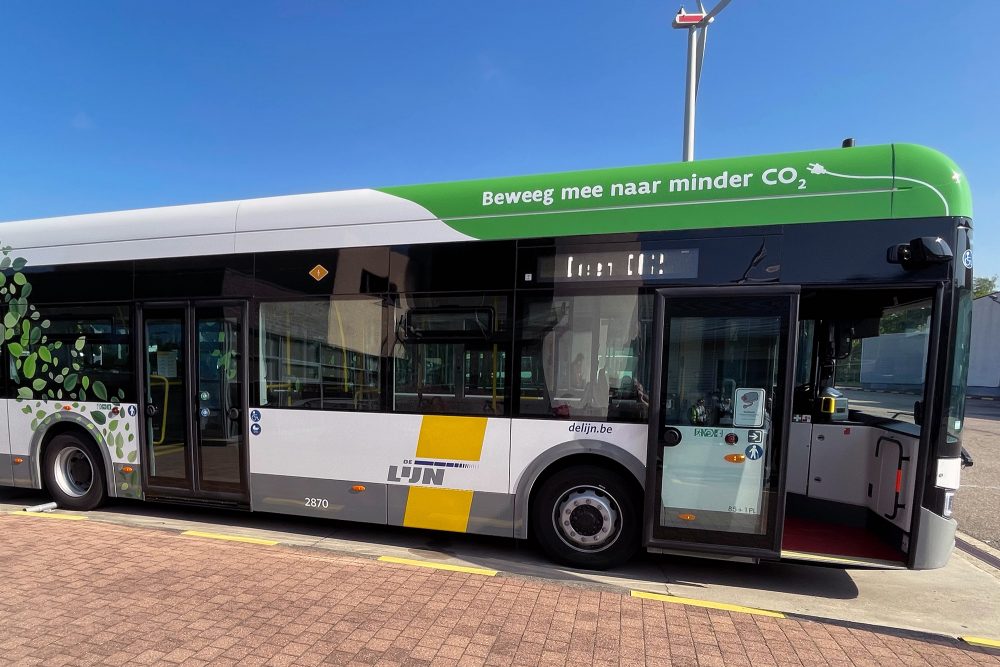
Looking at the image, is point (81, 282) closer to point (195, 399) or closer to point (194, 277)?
point (194, 277)

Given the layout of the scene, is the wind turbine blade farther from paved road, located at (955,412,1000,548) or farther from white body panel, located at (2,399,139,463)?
white body panel, located at (2,399,139,463)

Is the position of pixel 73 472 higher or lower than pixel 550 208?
lower

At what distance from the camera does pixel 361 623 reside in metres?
3.13

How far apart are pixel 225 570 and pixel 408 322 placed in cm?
248

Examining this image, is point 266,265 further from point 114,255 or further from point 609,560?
point 609,560

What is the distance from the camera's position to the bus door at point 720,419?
148 inches

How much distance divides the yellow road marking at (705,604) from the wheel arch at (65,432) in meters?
5.63

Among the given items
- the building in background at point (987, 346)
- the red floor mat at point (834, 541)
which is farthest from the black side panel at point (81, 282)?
the building in background at point (987, 346)

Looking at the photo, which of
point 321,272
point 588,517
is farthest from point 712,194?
point 321,272

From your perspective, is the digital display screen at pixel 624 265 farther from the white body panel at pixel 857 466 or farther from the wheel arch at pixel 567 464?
the white body panel at pixel 857 466

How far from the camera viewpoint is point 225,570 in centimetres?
390

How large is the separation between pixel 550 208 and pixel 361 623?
3.42m

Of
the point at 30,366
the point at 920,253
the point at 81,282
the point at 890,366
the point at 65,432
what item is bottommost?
the point at 65,432

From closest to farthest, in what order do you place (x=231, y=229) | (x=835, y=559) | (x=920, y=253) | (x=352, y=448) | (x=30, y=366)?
(x=920, y=253) → (x=835, y=559) → (x=352, y=448) → (x=231, y=229) → (x=30, y=366)
